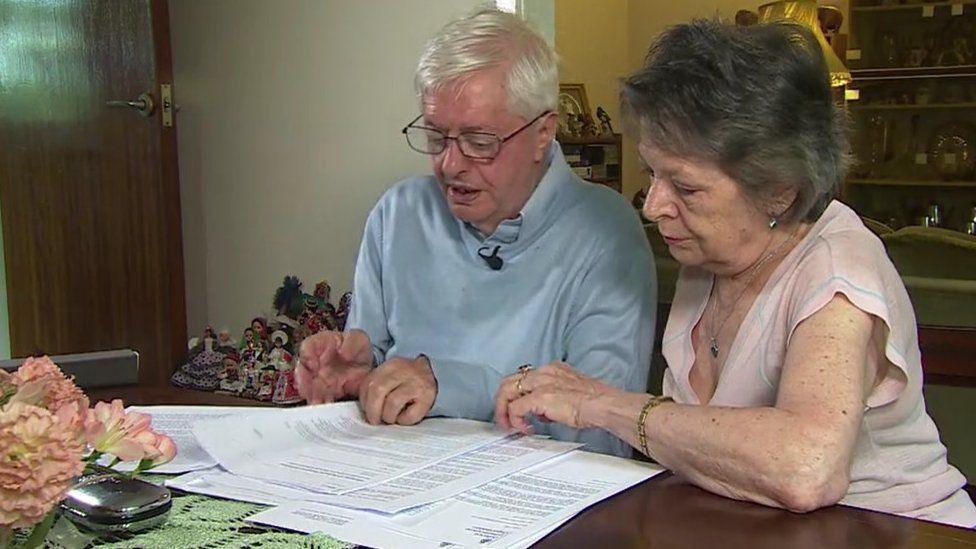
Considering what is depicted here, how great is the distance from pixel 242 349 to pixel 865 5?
15.7 feet

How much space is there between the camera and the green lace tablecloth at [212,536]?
843 millimetres

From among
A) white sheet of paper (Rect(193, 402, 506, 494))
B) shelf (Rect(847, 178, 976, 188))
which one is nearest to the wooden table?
white sheet of paper (Rect(193, 402, 506, 494))

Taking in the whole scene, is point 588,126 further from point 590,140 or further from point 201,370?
point 201,370

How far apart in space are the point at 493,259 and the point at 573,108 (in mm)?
3842

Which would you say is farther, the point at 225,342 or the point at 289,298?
the point at 225,342

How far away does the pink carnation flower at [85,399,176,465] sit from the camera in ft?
2.13

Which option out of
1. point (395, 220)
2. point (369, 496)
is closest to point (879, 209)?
point (395, 220)

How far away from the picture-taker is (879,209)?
21.4 feet

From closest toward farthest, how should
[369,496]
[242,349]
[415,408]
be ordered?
[369,496], [415,408], [242,349]

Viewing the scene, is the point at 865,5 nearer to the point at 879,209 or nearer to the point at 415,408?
the point at 879,209

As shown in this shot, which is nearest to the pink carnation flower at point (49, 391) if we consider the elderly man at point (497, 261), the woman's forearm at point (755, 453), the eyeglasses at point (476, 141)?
the woman's forearm at point (755, 453)

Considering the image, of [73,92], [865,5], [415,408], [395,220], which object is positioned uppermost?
[865,5]

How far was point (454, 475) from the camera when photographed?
3.36ft

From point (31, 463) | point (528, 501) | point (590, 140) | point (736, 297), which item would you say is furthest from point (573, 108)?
point (31, 463)
